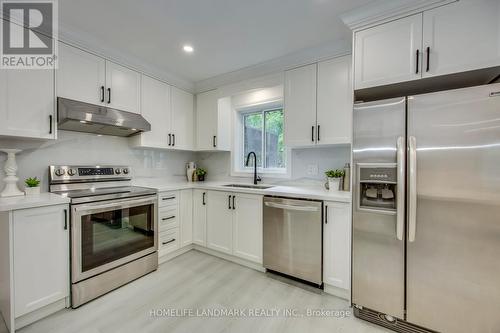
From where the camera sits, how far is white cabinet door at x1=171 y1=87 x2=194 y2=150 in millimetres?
3080

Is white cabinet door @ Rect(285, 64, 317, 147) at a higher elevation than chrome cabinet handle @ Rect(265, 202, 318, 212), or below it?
higher

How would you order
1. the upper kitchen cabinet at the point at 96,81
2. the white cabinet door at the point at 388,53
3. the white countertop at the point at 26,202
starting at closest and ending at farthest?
the white countertop at the point at 26,202
the white cabinet door at the point at 388,53
the upper kitchen cabinet at the point at 96,81

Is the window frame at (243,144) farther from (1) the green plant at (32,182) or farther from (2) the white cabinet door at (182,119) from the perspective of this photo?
(1) the green plant at (32,182)

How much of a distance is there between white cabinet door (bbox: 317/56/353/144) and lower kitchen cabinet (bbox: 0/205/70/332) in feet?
8.24

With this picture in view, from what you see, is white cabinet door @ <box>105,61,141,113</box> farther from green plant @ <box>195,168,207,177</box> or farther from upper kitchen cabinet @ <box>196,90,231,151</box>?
green plant @ <box>195,168,207,177</box>

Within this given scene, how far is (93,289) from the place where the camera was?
6.21 ft

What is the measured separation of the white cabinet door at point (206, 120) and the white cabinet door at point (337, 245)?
1.94 metres

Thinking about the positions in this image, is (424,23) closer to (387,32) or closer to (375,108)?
(387,32)

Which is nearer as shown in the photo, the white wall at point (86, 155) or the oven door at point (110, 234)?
the oven door at point (110, 234)

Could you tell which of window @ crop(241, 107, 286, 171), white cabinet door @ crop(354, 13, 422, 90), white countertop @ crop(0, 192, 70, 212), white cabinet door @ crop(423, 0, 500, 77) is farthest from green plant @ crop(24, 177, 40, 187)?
white cabinet door @ crop(423, 0, 500, 77)

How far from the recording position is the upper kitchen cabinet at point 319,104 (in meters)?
2.16

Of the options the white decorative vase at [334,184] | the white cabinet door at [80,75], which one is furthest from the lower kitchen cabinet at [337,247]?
the white cabinet door at [80,75]

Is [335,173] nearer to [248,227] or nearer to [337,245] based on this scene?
[337,245]

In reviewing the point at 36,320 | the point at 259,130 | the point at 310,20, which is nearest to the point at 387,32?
the point at 310,20
